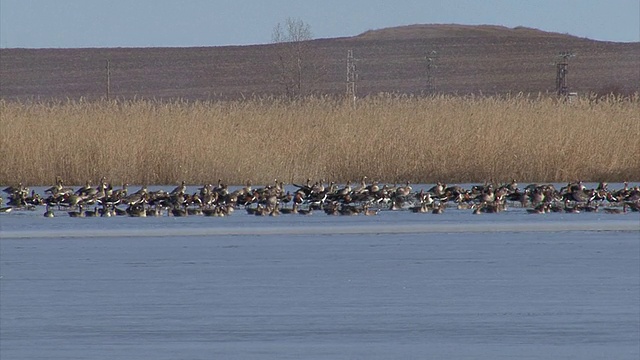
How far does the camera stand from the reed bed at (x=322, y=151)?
13.7 m

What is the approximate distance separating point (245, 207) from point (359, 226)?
6.06 feet

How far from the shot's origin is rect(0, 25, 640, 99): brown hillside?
226 feet

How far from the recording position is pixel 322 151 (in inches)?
550

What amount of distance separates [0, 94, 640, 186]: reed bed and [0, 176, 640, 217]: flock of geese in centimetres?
258

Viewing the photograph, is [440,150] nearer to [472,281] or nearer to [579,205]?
[579,205]

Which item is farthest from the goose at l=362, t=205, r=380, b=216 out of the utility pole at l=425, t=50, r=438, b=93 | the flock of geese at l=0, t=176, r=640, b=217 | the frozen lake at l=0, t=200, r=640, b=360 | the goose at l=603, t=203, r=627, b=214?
the utility pole at l=425, t=50, r=438, b=93

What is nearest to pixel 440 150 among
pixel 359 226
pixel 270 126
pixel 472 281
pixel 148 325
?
pixel 270 126

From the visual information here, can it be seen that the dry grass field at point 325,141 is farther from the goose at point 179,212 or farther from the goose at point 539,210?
the goose at point 539,210

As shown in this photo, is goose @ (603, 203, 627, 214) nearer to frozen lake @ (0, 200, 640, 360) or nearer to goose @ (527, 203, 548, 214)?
goose @ (527, 203, 548, 214)

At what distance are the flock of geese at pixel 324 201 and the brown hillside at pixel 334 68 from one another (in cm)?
5368

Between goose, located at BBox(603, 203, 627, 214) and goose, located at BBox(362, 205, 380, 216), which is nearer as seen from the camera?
goose, located at BBox(603, 203, 627, 214)

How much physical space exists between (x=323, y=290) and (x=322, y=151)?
8045 millimetres

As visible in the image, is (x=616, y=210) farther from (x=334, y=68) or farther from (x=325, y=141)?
(x=334, y=68)

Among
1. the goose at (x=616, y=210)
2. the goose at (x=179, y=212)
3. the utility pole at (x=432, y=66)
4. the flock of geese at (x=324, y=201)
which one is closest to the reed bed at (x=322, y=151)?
the flock of geese at (x=324, y=201)
